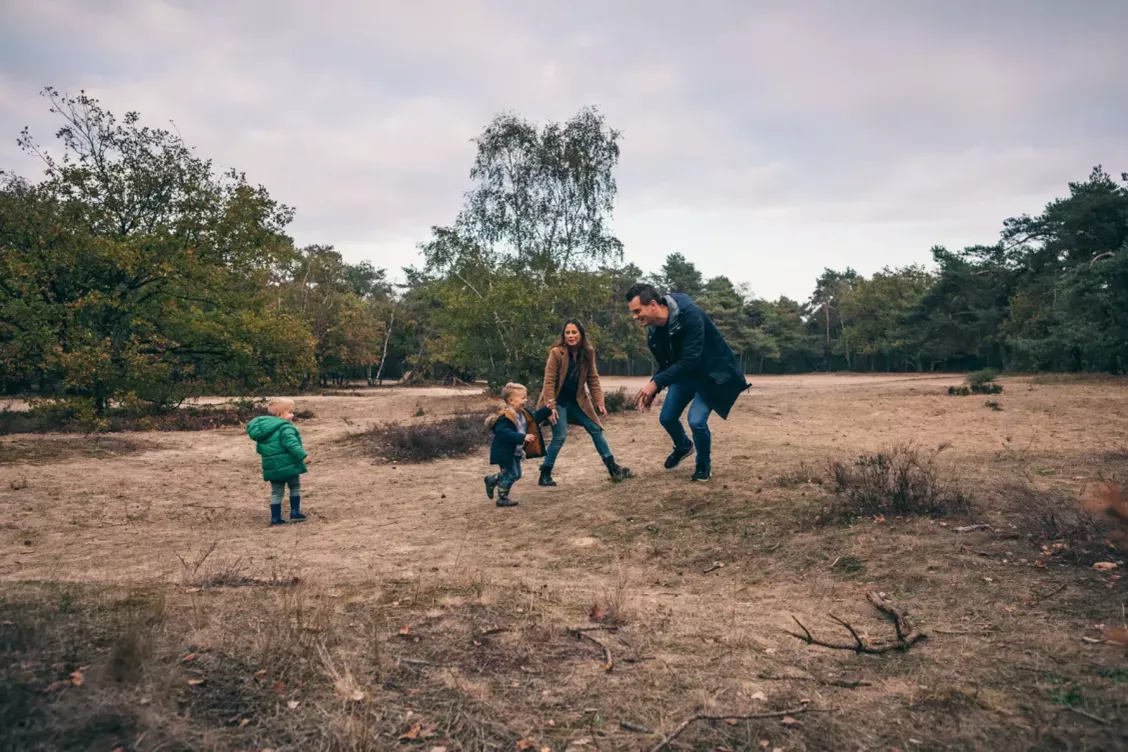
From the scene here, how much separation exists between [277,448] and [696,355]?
4.50m

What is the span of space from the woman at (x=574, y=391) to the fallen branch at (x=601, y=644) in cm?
437

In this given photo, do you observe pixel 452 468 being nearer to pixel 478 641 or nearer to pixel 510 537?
pixel 510 537

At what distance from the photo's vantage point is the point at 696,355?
693cm

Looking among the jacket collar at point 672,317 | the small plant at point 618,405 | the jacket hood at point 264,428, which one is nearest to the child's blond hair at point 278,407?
the jacket hood at point 264,428

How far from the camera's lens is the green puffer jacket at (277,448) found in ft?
23.9

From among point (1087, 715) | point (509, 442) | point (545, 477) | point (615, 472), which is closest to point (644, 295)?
point (509, 442)

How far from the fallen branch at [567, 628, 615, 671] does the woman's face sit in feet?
14.7

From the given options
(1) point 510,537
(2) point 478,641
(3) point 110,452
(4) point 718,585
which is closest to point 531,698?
(2) point 478,641

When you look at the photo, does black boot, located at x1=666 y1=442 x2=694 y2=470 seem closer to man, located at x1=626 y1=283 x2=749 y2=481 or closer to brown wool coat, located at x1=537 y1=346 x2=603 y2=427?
man, located at x1=626 y1=283 x2=749 y2=481

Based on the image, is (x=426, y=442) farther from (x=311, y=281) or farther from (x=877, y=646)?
(x=311, y=281)

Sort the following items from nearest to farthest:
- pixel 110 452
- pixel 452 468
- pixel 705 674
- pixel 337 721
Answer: pixel 337 721, pixel 705 674, pixel 452 468, pixel 110 452

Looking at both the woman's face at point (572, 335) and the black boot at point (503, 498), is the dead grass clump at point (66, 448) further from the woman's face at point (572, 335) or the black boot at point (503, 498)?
the woman's face at point (572, 335)

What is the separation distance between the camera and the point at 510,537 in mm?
6211

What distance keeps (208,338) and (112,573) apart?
15.2 meters
